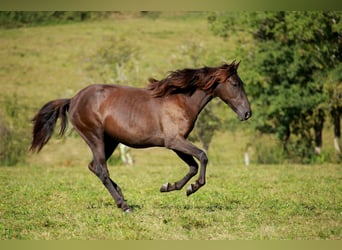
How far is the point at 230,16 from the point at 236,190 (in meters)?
14.0

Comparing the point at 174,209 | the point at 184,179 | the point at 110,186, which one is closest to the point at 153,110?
the point at 184,179

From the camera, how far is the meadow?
7613 mm

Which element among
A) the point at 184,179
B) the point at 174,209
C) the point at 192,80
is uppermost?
the point at 192,80

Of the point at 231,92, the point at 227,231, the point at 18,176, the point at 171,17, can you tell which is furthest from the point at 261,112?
the point at 227,231

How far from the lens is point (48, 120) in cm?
1003

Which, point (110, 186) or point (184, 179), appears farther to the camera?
point (110, 186)

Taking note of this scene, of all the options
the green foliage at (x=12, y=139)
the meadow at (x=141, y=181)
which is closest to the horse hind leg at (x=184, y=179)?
the meadow at (x=141, y=181)

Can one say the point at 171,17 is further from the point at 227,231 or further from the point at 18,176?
the point at 227,231

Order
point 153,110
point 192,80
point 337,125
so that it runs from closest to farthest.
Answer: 1. point 153,110
2. point 192,80
3. point 337,125

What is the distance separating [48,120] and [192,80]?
8.39 ft

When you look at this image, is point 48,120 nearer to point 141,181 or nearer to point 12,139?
point 141,181

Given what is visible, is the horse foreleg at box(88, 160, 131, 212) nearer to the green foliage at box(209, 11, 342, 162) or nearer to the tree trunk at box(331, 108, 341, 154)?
the green foliage at box(209, 11, 342, 162)

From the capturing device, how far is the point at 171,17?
2644cm

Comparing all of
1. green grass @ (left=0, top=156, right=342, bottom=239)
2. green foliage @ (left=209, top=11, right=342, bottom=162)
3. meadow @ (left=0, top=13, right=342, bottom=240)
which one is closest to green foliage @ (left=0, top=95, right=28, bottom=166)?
meadow @ (left=0, top=13, right=342, bottom=240)
